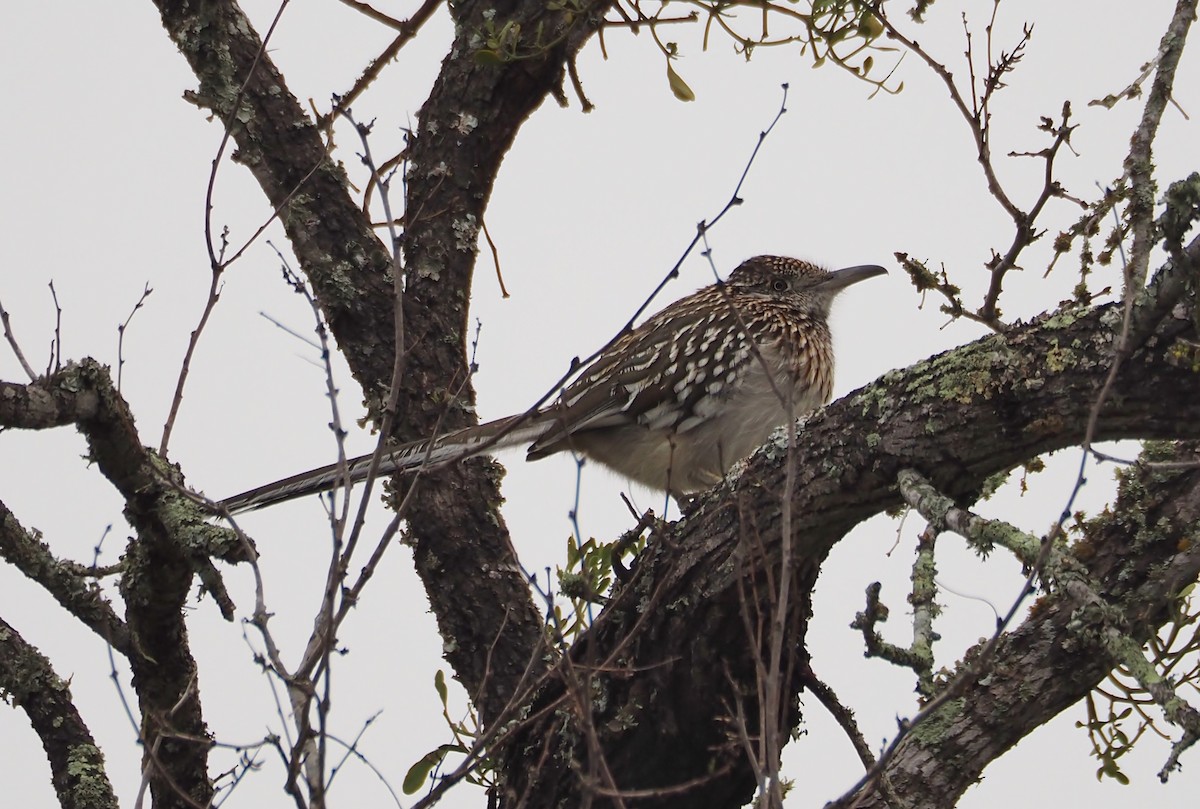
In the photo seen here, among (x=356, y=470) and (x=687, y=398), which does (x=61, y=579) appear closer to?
(x=356, y=470)

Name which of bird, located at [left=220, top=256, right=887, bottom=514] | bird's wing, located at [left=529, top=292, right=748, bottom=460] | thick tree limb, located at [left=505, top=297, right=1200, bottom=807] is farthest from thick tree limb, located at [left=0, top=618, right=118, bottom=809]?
bird's wing, located at [left=529, top=292, right=748, bottom=460]

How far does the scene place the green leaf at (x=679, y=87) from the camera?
4605mm

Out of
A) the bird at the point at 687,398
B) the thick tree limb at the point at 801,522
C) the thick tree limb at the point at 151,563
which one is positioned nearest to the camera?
the thick tree limb at the point at 801,522

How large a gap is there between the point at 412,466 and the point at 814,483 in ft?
5.10

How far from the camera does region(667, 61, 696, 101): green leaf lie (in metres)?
4.61

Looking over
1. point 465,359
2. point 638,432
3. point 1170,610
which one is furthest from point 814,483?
point 638,432

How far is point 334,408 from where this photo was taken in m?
3.18

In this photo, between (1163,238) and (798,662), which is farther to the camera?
(798,662)

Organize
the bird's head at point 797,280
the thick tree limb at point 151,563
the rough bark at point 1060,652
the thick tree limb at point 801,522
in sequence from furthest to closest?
the bird's head at point 797,280 < the rough bark at point 1060,652 < the thick tree limb at point 151,563 < the thick tree limb at point 801,522

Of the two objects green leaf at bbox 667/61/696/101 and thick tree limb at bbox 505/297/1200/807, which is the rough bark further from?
green leaf at bbox 667/61/696/101

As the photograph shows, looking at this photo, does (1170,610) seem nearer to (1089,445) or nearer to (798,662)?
(798,662)

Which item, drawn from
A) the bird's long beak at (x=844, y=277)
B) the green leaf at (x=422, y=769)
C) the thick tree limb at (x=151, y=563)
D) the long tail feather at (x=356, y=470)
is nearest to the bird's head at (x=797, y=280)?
the bird's long beak at (x=844, y=277)

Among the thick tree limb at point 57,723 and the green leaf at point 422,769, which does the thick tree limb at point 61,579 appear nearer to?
the thick tree limb at point 57,723

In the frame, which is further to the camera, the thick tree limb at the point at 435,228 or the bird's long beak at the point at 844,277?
the bird's long beak at the point at 844,277
